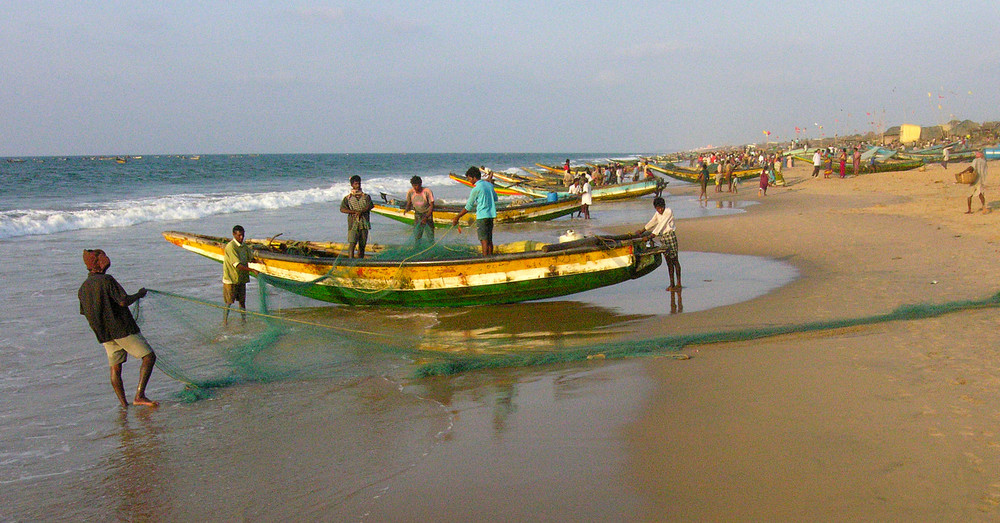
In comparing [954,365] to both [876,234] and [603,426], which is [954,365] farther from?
[876,234]

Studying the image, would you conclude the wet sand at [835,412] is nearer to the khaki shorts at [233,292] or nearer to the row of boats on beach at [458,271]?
the row of boats on beach at [458,271]

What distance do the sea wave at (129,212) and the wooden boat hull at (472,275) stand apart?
15.1 m

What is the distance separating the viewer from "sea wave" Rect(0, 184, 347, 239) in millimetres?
21203

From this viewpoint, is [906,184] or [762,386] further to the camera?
[906,184]

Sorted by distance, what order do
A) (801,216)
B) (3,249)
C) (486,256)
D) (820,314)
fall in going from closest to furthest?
(820,314) → (486,256) → (3,249) → (801,216)

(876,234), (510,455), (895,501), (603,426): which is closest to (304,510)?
(510,455)

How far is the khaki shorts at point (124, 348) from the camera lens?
588 cm

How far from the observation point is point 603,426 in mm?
4938

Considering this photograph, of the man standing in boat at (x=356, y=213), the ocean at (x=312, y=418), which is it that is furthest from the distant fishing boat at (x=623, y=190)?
the man standing in boat at (x=356, y=213)

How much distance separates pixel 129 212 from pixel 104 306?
22.2 meters

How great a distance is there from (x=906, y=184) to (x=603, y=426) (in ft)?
83.6

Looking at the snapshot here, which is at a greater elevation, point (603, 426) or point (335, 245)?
point (335, 245)

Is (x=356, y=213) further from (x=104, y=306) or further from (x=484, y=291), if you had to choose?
(x=104, y=306)

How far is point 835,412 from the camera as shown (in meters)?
4.80
